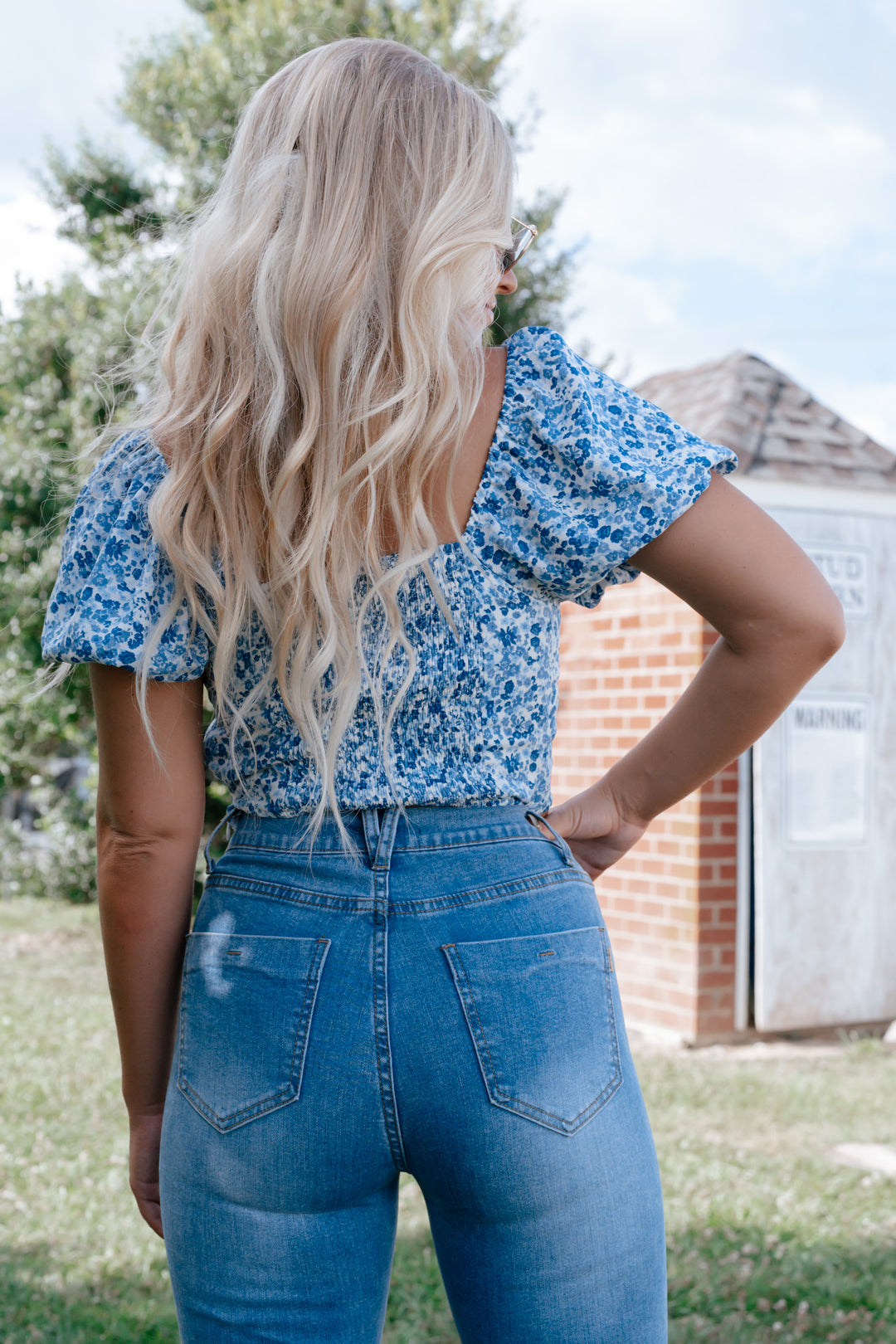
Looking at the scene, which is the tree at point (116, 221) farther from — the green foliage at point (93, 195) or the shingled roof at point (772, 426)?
the shingled roof at point (772, 426)

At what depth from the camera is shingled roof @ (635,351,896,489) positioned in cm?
646

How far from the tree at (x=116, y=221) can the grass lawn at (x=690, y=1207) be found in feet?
10.4

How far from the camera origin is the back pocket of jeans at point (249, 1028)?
115 centimetres

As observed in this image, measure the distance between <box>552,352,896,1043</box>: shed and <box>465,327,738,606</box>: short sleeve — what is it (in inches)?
189

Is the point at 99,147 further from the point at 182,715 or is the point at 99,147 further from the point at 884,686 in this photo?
the point at 182,715

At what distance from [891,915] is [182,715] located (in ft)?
19.5

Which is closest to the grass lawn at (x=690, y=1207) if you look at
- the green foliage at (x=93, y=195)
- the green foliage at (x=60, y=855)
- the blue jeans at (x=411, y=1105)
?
the blue jeans at (x=411, y=1105)

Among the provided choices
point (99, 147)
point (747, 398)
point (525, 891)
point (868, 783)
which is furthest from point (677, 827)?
point (99, 147)

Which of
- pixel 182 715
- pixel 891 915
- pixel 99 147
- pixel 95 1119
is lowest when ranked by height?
pixel 95 1119

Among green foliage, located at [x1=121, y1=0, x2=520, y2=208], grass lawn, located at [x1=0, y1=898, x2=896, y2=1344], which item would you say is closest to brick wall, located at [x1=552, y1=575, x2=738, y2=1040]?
grass lawn, located at [x1=0, y1=898, x2=896, y2=1344]

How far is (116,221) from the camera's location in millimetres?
8508

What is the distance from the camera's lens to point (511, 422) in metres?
1.24

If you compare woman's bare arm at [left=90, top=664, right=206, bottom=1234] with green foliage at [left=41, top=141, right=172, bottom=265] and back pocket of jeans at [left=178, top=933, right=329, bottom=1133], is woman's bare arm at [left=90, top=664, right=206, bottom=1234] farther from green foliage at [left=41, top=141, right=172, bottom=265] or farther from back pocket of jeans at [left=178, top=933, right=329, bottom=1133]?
green foliage at [left=41, top=141, right=172, bottom=265]

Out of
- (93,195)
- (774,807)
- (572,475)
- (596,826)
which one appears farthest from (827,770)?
(93,195)
